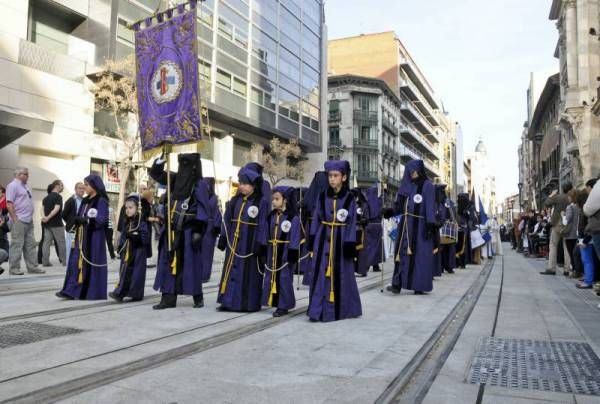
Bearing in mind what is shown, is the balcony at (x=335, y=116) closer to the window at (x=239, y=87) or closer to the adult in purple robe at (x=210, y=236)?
the window at (x=239, y=87)

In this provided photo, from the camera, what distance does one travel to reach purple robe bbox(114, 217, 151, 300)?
7812 mm

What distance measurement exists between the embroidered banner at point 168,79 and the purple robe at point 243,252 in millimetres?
1586

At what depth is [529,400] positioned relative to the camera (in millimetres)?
3482

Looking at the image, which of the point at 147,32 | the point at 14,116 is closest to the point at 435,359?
the point at 147,32

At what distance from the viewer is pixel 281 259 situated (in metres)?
7.24

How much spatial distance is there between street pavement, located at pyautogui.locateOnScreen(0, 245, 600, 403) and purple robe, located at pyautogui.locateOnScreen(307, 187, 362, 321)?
0.84ft

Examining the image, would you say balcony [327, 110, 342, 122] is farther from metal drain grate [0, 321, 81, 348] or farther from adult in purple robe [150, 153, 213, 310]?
metal drain grate [0, 321, 81, 348]

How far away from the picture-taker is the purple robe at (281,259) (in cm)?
688

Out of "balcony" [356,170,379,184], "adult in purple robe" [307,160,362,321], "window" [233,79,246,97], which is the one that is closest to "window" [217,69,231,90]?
"window" [233,79,246,97]

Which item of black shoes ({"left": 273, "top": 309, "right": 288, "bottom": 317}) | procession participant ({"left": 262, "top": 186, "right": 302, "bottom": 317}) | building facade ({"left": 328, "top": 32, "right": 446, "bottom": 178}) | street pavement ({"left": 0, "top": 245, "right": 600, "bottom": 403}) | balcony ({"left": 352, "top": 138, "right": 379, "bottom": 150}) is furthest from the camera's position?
building facade ({"left": 328, "top": 32, "right": 446, "bottom": 178})

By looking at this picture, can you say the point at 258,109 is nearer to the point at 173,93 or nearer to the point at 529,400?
the point at 173,93

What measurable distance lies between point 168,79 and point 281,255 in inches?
140

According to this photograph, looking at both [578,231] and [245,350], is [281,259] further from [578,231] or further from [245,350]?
A: [578,231]

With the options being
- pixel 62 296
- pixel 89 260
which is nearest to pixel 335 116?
pixel 89 260
